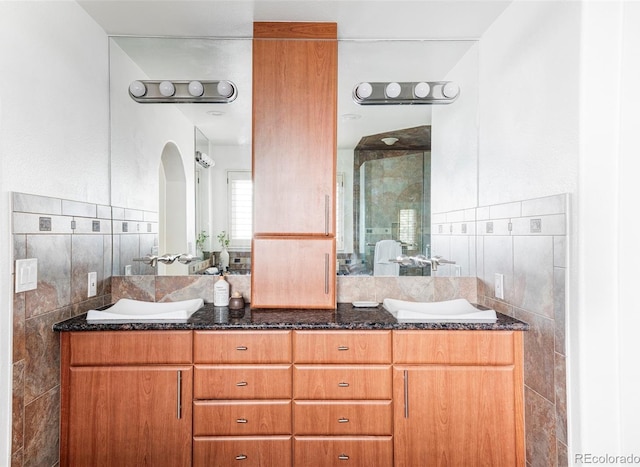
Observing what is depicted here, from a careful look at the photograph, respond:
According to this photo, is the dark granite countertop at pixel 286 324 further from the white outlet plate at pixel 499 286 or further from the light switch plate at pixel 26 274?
the light switch plate at pixel 26 274

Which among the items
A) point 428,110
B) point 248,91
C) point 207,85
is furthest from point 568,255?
point 207,85

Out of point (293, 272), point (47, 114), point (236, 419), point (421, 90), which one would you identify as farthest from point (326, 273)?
point (47, 114)

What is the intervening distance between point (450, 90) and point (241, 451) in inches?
90.9

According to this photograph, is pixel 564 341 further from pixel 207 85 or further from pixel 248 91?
pixel 207 85

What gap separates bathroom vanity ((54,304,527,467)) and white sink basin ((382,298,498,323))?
65mm

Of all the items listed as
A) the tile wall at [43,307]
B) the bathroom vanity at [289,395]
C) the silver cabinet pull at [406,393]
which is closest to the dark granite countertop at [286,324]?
the bathroom vanity at [289,395]

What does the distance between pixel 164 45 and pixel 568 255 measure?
2.46 m

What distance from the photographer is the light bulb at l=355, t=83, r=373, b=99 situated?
2387mm

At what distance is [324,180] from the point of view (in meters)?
2.30

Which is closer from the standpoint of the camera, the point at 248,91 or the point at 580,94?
the point at 580,94

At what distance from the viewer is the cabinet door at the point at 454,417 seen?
6.10 ft

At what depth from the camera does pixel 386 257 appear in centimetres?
243

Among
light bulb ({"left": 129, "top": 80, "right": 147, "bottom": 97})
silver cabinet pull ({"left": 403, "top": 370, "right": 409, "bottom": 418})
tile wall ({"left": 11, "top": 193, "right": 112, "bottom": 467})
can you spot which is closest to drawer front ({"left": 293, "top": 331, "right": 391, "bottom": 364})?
silver cabinet pull ({"left": 403, "top": 370, "right": 409, "bottom": 418})

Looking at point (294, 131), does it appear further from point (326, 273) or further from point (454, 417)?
point (454, 417)
